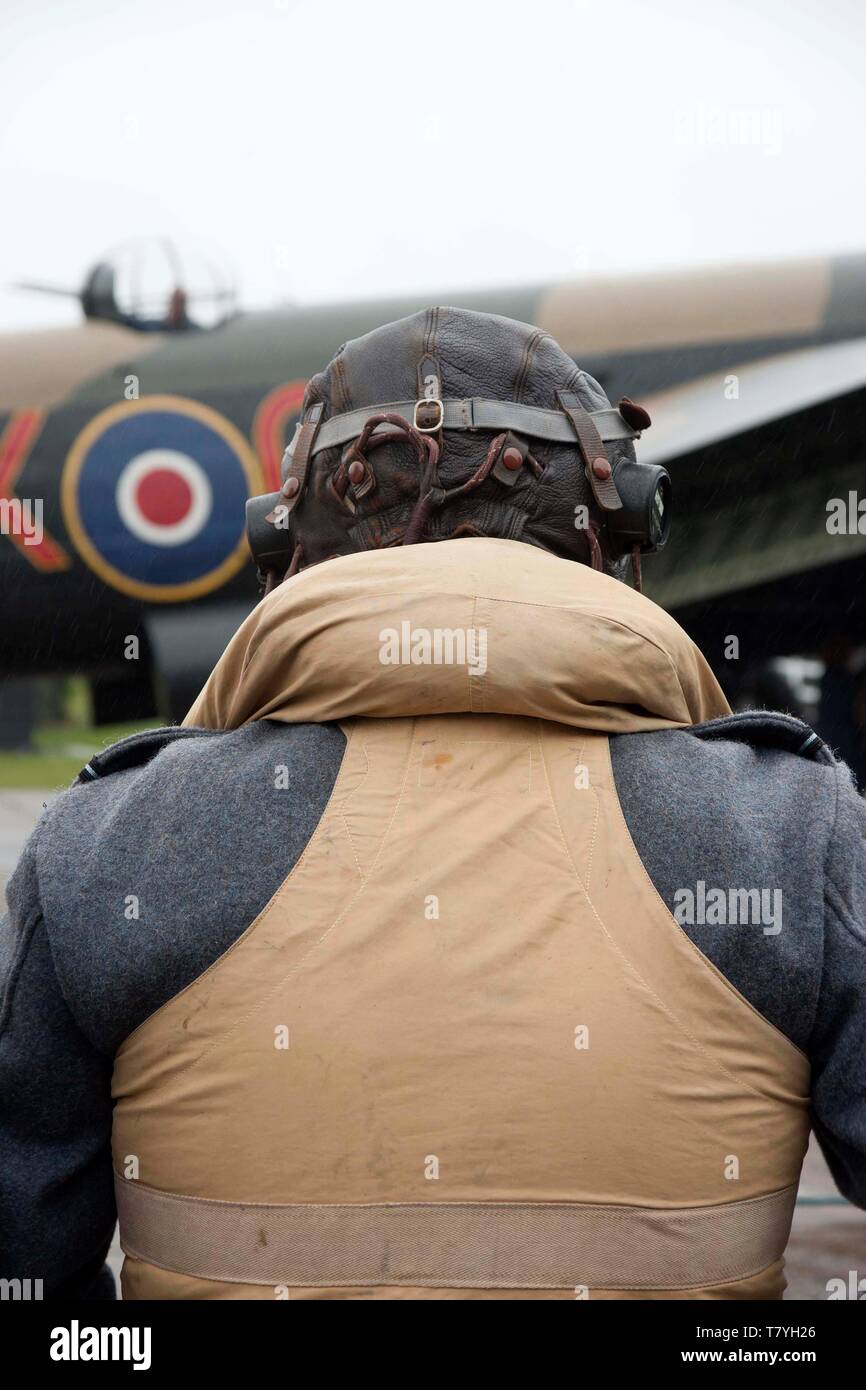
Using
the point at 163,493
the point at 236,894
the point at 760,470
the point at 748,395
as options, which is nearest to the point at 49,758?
the point at 163,493

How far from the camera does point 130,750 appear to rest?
4.10ft

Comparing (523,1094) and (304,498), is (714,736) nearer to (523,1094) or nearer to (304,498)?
(523,1094)

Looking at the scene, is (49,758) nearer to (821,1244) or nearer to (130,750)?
(821,1244)

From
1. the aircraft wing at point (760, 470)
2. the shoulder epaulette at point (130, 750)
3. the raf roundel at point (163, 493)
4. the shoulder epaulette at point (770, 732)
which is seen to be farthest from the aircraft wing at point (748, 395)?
the shoulder epaulette at point (130, 750)

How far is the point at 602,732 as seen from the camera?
3.74 ft

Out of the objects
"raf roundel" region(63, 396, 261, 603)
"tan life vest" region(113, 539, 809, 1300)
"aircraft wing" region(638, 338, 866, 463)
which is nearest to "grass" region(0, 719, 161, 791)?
"raf roundel" region(63, 396, 261, 603)

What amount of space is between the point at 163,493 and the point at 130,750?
6.13m

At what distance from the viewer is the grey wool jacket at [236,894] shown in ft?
3.55

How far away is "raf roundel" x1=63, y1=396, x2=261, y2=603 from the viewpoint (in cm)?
712

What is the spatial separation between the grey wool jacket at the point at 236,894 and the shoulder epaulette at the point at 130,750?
1.8 inches

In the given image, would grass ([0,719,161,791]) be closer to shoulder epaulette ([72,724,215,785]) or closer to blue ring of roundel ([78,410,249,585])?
blue ring of roundel ([78,410,249,585])

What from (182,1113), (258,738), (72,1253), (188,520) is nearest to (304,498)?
(258,738)

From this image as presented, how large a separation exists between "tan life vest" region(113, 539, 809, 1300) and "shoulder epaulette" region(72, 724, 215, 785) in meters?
0.17

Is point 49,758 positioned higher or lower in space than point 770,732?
lower
